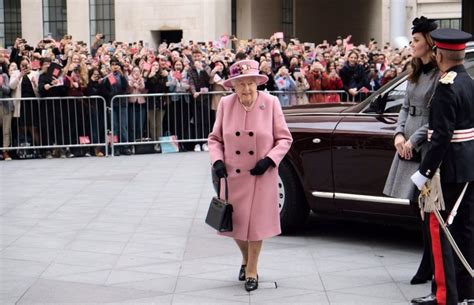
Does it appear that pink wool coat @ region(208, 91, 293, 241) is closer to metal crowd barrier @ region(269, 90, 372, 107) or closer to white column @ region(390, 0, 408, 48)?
metal crowd barrier @ region(269, 90, 372, 107)

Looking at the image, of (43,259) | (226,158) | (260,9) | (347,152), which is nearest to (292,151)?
(347,152)

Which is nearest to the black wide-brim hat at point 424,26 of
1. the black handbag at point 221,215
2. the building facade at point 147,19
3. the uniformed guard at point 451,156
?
the uniformed guard at point 451,156

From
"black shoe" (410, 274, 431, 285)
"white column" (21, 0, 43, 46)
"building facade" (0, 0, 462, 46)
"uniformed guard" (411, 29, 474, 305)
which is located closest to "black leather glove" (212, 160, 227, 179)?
"uniformed guard" (411, 29, 474, 305)

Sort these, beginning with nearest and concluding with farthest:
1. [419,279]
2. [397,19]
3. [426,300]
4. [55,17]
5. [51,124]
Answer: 1. [426,300]
2. [419,279]
3. [51,124]
4. [397,19]
5. [55,17]

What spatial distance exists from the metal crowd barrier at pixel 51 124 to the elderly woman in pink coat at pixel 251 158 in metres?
9.57

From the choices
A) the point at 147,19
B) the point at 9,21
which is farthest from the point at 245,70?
the point at 9,21

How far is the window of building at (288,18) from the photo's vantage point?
38.3 meters

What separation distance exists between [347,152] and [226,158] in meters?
1.78

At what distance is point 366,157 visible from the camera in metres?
8.22

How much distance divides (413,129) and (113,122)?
10.3m

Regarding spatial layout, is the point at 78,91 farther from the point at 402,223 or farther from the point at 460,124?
the point at 460,124

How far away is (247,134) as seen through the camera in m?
6.90

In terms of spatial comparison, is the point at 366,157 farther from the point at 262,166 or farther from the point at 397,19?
the point at 397,19

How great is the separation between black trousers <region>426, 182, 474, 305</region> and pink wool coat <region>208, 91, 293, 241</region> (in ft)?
4.26
